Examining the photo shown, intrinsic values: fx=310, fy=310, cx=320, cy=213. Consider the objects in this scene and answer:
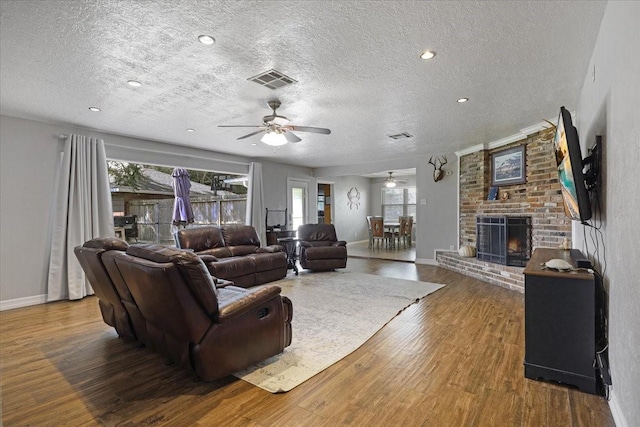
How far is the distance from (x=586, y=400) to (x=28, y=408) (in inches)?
136

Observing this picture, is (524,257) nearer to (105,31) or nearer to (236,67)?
(236,67)

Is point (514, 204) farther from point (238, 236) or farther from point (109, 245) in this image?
point (109, 245)

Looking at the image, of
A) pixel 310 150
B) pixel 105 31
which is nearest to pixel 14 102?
pixel 105 31

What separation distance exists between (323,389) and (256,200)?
5.40 metres

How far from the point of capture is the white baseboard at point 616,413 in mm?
1572

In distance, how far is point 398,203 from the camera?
1084cm

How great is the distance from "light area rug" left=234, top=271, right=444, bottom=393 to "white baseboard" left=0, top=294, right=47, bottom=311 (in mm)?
3229

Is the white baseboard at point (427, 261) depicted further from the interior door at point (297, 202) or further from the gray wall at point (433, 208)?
the interior door at point (297, 202)

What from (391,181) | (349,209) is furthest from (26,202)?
(391,181)

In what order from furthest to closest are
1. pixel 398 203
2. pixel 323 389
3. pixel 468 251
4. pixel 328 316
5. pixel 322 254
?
pixel 398 203, pixel 322 254, pixel 468 251, pixel 328 316, pixel 323 389

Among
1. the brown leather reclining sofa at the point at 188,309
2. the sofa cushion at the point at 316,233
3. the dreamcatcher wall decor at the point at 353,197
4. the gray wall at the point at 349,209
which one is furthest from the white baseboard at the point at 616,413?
the dreamcatcher wall decor at the point at 353,197

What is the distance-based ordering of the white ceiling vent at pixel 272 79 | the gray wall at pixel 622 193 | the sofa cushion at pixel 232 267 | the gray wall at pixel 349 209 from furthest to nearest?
the gray wall at pixel 349 209, the sofa cushion at pixel 232 267, the white ceiling vent at pixel 272 79, the gray wall at pixel 622 193

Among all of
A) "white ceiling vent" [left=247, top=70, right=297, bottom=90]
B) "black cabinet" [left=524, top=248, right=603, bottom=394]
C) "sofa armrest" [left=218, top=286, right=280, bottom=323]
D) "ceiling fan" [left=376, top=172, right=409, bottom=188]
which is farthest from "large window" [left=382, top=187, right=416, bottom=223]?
"sofa armrest" [left=218, top=286, right=280, bottom=323]

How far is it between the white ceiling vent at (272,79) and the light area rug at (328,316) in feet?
7.97
